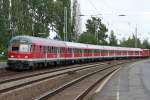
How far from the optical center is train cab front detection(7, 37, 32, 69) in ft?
125

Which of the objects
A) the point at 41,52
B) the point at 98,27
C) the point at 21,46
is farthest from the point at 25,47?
the point at 98,27

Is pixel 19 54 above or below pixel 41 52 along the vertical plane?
below

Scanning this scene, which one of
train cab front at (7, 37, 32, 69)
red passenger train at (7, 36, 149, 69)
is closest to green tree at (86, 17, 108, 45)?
red passenger train at (7, 36, 149, 69)

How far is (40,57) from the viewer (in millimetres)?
41719

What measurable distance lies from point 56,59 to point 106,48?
118 ft

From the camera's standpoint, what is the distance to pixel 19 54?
3853cm

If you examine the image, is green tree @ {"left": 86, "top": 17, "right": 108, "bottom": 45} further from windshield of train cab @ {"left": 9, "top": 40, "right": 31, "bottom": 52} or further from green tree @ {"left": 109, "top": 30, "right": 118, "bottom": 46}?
windshield of train cab @ {"left": 9, "top": 40, "right": 31, "bottom": 52}

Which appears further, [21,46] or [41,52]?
[41,52]

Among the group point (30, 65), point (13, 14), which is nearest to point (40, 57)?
point (30, 65)

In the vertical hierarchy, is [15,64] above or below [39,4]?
below

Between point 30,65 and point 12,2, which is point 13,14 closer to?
point 12,2

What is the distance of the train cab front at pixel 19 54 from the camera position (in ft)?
125

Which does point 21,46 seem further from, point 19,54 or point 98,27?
point 98,27

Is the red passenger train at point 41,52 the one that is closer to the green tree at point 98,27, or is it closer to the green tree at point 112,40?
the green tree at point 112,40
